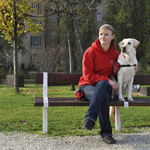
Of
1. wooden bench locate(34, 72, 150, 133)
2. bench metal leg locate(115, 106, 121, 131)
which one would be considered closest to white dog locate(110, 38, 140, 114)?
wooden bench locate(34, 72, 150, 133)

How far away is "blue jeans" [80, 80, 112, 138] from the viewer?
328 centimetres

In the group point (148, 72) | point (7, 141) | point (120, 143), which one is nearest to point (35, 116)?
point (7, 141)

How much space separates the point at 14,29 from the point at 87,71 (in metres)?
7.47

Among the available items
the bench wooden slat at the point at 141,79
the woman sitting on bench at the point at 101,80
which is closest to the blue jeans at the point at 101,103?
the woman sitting on bench at the point at 101,80

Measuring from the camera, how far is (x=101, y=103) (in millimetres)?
3334

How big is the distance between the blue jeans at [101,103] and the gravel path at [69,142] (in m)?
0.26

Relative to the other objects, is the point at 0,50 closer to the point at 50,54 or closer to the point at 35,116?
the point at 50,54

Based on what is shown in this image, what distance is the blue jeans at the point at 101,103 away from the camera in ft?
10.8

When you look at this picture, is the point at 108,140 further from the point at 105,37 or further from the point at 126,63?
the point at 105,37

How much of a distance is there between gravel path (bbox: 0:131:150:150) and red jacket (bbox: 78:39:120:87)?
0.97 m

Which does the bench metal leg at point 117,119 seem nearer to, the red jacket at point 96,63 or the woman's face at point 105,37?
the red jacket at point 96,63

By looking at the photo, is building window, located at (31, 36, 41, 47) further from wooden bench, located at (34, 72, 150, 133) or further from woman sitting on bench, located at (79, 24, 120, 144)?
woman sitting on bench, located at (79, 24, 120, 144)

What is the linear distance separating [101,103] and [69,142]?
33.0 inches

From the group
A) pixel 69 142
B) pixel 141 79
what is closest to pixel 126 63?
pixel 141 79
